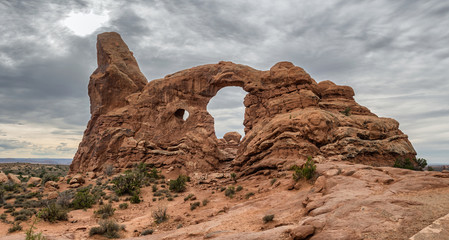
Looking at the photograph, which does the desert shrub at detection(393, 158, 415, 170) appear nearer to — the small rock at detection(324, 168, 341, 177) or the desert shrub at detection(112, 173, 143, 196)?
the small rock at detection(324, 168, 341, 177)

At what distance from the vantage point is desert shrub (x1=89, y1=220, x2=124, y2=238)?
1150 cm

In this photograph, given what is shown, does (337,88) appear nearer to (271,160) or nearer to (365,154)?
(365,154)

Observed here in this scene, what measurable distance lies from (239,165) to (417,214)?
58.4 feet

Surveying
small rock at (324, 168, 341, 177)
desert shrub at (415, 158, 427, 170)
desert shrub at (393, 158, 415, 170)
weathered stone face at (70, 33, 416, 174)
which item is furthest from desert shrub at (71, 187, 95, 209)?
desert shrub at (415, 158, 427, 170)

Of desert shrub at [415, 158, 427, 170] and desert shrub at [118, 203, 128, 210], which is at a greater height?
desert shrub at [415, 158, 427, 170]

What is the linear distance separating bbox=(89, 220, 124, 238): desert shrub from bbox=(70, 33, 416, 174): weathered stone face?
40.2ft

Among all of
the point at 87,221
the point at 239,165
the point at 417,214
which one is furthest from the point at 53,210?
the point at 417,214

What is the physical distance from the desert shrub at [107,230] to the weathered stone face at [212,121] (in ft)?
40.2

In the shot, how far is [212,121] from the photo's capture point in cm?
3058

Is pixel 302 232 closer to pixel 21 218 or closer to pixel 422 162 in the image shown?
pixel 21 218

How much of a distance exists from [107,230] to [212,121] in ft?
66.1

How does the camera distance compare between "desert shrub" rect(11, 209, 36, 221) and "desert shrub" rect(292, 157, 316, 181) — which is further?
"desert shrub" rect(11, 209, 36, 221)

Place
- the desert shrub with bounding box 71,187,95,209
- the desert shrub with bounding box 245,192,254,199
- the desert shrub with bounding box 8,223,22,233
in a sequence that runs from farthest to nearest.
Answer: the desert shrub with bounding box 71,187,95,209
the desert shrub with bounding box 245,192,254,199
the desert shrub with bounding box 8,223,22,233

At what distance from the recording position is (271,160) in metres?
19.9
